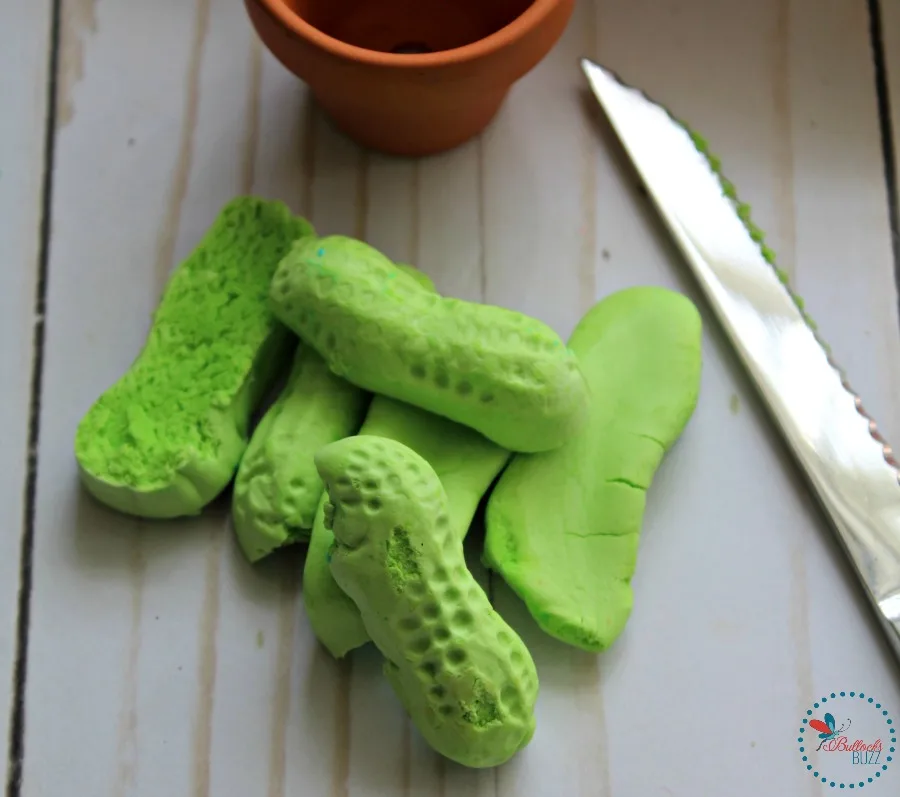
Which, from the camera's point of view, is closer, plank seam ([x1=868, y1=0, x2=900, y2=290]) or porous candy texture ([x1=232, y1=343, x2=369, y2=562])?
porous candy texture ([x1=232, y1=343, x2=369, y2=562])

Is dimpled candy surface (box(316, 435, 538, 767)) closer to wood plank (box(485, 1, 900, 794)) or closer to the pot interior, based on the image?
wood plank (box(485, 1, 900, 794))

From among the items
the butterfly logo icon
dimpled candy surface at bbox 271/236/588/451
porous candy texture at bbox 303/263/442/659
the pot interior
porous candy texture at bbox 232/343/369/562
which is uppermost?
the pot interior

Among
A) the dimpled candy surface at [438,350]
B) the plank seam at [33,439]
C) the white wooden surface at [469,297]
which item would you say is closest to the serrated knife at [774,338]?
the white wooden surface at [469,297]

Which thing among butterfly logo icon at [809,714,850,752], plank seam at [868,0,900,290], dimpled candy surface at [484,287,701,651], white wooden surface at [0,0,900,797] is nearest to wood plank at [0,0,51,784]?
white wooden surface at [0,0,900,797]

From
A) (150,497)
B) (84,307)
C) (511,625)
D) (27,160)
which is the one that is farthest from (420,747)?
(27,160)

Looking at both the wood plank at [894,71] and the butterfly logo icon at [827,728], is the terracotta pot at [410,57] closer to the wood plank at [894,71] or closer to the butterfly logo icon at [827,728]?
the wood plank at [894,71]

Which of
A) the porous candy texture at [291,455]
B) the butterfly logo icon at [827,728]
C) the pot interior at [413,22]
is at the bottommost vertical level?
the butterfly logo icon at [827,728]
